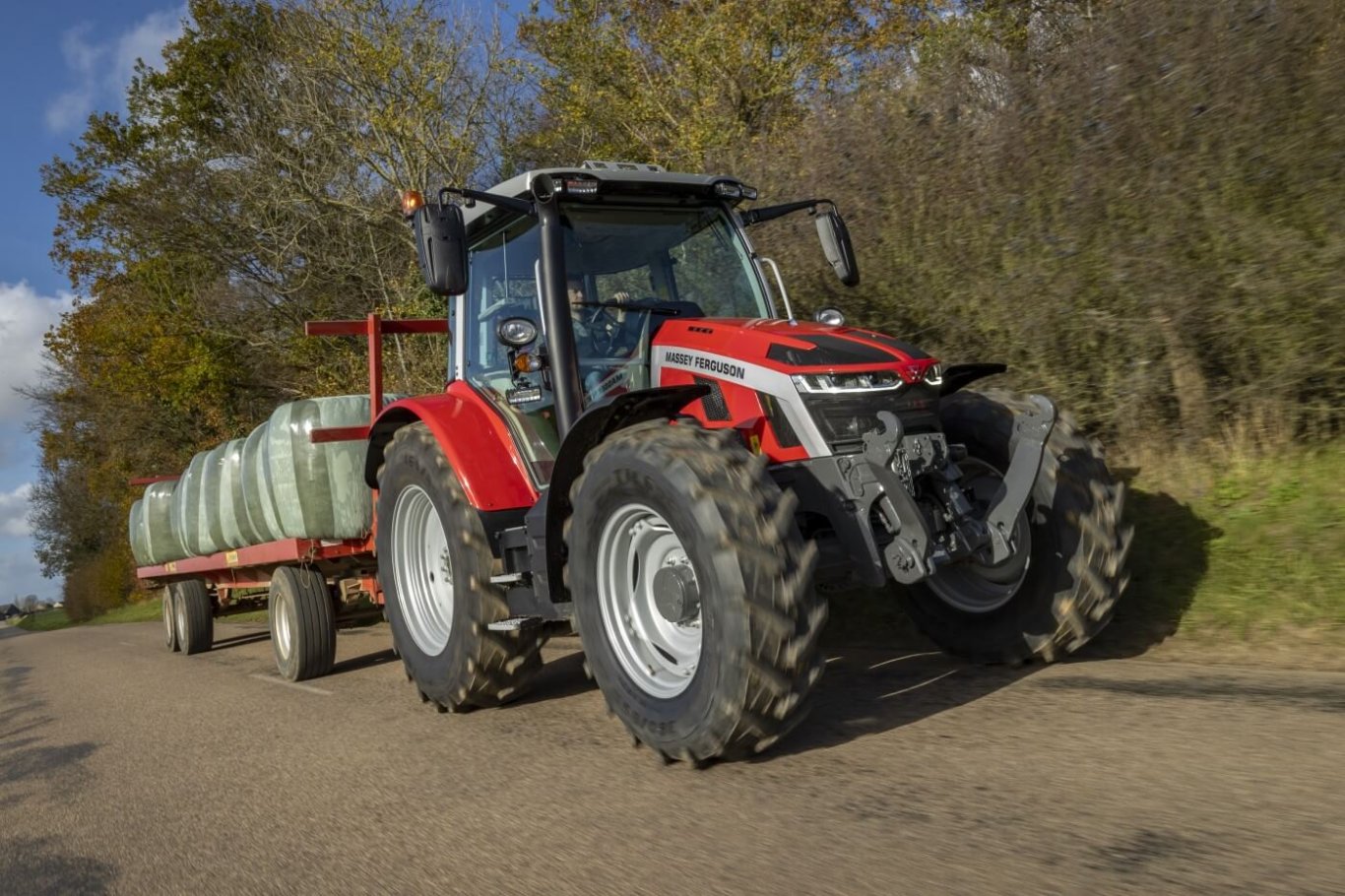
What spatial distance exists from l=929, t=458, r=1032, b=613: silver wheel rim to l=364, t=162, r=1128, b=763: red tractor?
12 millimetres

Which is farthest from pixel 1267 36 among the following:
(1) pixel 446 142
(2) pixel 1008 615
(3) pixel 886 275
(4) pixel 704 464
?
(1) pixel 446 142

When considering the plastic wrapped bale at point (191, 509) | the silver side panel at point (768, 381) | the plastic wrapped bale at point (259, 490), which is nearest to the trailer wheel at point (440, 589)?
the silver side panel at point (768, 381)

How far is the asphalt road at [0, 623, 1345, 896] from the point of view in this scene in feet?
9.11

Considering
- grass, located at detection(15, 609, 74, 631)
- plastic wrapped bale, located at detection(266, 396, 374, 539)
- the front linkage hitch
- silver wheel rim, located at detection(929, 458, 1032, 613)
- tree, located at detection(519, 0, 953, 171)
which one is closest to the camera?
the front linkage hitch

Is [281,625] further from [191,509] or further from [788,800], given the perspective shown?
[788,800]

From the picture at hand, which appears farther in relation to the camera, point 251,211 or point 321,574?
point 251,211

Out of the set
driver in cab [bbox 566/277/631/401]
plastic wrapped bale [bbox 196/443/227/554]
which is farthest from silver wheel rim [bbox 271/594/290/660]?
driver in cab [bbox 566/277/631/401]

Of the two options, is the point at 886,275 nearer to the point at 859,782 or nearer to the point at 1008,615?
the point at 1008,615

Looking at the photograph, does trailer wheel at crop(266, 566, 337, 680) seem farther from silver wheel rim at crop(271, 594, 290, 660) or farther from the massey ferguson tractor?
the massey ferguson tractor

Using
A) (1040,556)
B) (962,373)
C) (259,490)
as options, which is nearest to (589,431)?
(962,373)

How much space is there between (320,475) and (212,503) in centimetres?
249

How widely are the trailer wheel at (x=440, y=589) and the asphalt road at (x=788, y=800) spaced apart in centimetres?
21

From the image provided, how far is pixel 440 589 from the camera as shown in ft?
19.1

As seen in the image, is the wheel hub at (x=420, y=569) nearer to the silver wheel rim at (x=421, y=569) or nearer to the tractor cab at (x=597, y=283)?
the silver wheel rim at (x=421, y=569)
